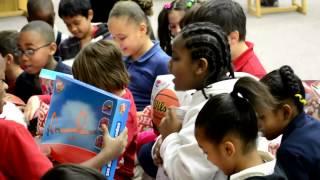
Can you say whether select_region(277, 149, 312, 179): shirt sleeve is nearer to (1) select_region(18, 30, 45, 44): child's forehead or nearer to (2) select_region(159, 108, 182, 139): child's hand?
(2) select_region(159, 108, 182, 139): child's hand

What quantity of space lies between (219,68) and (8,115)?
33.9 inches

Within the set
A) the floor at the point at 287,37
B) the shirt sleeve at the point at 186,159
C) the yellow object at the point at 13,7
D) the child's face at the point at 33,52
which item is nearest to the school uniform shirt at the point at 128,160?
the shirt sleeve at the point at 186,159

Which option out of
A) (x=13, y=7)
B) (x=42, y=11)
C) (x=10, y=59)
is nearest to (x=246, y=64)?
(x=10, y=59)

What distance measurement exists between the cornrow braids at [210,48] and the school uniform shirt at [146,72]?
92 centimetres

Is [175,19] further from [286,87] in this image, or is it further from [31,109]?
[286,87]

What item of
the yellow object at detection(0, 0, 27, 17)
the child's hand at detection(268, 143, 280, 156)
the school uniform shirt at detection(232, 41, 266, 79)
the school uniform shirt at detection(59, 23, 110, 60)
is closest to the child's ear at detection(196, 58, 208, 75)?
the child's hand at detection(268, 143, 280, 156)

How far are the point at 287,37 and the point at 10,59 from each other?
336 centimetres

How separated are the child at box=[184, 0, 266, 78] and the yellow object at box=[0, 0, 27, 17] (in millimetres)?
4363

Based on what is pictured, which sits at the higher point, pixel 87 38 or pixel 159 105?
pixel 159 105

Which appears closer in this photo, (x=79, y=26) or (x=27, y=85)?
(x=27, y=85)

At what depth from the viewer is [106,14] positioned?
4070mm

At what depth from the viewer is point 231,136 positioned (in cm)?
148

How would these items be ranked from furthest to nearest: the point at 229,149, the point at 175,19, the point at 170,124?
the point at 175,19 → the point at 170,124 → the point at 229,149

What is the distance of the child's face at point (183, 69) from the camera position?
1793 millimetres
